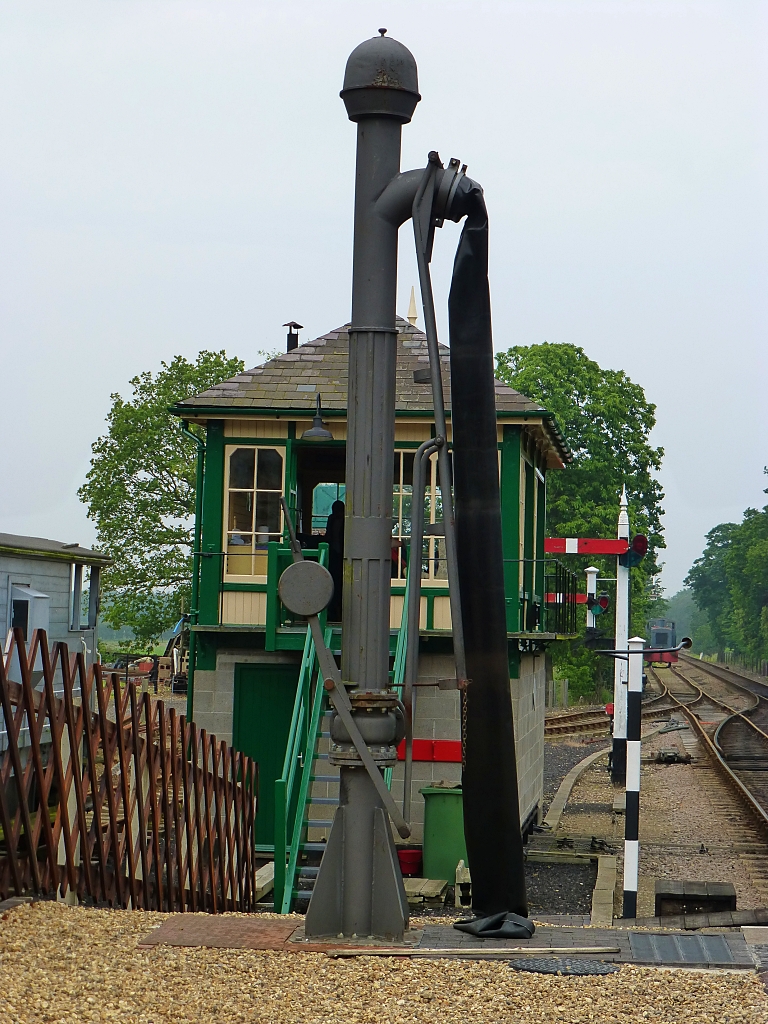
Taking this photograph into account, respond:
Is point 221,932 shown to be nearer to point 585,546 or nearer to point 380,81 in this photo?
point 380,81

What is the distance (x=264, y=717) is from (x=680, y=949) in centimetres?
892

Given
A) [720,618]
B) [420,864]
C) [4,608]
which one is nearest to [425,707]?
[420,864]

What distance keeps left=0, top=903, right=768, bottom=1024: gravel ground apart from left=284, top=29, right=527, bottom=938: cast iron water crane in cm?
82

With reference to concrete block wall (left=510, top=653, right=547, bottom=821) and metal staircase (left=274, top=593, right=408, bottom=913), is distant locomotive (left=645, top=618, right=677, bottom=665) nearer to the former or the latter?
concrete block wall (left=510, top=653, right=547, bottom=821)

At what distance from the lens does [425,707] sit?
13547 mm

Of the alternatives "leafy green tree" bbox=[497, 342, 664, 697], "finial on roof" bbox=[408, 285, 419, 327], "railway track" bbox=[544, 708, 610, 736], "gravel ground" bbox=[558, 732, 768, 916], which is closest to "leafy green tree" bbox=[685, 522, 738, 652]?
"leafy green tree" bbox=[497, 342, 664, 697]

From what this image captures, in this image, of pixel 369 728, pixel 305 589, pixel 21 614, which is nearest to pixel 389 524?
pixel 305 589

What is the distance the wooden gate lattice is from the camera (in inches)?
262

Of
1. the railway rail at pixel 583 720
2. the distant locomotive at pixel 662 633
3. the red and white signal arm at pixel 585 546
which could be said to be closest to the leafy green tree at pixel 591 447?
the railway rail at pixel 583 720

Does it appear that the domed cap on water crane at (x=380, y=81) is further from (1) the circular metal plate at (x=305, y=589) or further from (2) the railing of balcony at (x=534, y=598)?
(2) the railing of balcony at (x=534, y=598)

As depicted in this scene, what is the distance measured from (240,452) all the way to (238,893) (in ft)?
19.3

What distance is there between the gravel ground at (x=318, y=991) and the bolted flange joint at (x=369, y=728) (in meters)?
0.96

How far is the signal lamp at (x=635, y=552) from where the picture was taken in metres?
11.8

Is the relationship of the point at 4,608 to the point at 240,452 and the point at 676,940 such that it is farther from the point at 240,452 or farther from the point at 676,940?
the point at 676,940
